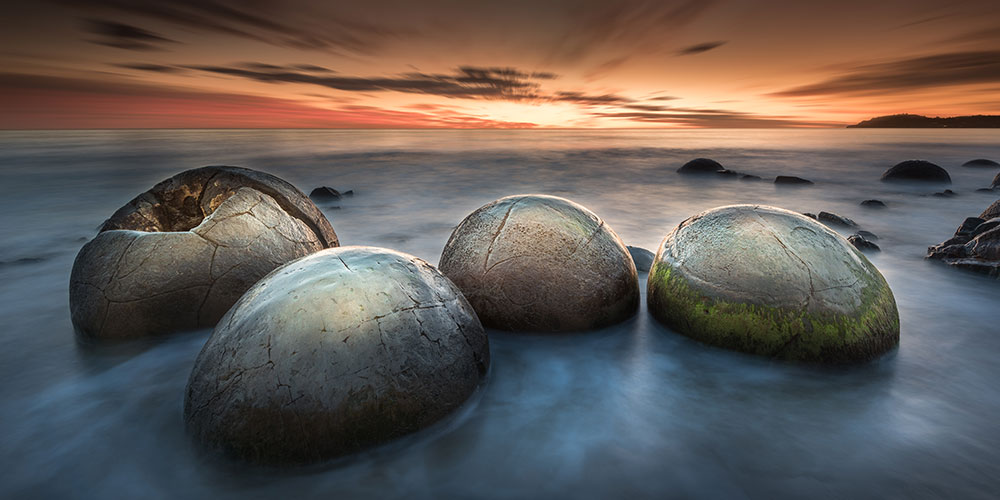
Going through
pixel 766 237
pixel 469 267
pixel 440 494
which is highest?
pixel 766 237

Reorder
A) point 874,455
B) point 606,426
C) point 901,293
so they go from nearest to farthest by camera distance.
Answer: point 874,455 < point 606,426 < point 901,293

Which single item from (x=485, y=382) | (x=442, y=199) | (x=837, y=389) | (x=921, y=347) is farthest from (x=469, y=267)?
(x=442, y=199)

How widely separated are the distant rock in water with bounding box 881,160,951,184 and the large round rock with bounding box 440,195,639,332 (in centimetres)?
1861

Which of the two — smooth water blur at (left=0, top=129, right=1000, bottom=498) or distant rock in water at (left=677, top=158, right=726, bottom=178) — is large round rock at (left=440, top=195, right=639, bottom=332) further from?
distant rock in water at (left=677, top=158, right=726, bottom=178)

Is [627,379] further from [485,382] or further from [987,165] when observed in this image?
[987,165]

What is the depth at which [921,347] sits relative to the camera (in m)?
4.02

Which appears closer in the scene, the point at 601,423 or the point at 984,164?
the point at 601,423

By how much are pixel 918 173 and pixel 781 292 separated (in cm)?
1871

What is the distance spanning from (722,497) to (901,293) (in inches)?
187

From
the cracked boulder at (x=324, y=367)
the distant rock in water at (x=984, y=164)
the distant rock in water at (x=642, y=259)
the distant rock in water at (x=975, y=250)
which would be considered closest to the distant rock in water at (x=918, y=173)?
the distant rock in water at (x=984, y=164)

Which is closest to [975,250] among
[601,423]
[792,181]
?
[601,423]

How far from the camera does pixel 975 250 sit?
624 cm

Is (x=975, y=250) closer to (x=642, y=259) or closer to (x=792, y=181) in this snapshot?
(x=642, y=259)

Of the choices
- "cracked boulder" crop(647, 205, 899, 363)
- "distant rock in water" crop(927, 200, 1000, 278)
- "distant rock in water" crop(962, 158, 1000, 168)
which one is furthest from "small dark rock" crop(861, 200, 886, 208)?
"distant rock in water" crop(962, 158, 1000, 168)
